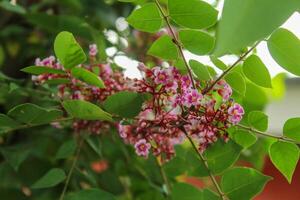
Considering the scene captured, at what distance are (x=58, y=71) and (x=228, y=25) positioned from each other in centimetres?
34

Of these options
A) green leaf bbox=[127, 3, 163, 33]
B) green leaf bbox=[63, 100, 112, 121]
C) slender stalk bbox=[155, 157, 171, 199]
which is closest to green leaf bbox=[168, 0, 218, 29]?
green leaf bbox=[127, 3, 163, 33]

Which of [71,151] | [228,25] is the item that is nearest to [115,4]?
[71,151]

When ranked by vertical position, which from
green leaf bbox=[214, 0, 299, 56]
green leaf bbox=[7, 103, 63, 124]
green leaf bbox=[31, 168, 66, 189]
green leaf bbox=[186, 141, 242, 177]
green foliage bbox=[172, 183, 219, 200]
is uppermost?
green leaf bbox=[214, 0, 299, 56]

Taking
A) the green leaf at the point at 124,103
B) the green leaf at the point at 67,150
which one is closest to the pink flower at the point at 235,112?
the green leaf at the point at 124,103

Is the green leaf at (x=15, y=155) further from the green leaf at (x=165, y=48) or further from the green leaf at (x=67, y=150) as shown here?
the green leaf at (x=165, y=48)

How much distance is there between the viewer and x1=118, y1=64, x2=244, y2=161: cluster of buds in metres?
0.53

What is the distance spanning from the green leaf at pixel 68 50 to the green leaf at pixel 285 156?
0.25m

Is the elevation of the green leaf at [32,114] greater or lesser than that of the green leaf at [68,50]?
lesser

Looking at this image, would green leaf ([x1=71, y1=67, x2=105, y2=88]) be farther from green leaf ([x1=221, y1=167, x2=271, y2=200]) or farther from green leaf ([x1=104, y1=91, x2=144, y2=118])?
green leaf ([x1=221, y1=167, x2=271, y2=200])

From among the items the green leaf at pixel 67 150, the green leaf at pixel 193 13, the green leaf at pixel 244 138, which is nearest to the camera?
the green leaf at pixel 193 13

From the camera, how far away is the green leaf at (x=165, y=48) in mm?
545

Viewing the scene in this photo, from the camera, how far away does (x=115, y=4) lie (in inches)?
46.8

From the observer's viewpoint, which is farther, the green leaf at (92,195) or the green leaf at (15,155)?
the green leaf at (15,155)

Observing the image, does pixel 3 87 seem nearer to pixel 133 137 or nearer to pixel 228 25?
pixel 133 137
